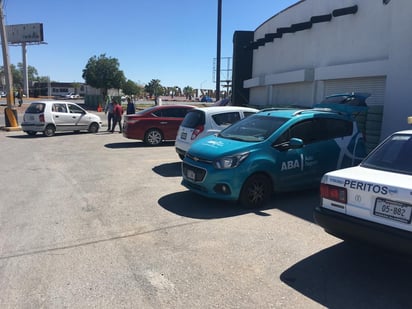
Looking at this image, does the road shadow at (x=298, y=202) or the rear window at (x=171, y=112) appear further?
the rear window at (x=171, y=112)

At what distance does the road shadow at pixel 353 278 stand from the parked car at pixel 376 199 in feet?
0.68

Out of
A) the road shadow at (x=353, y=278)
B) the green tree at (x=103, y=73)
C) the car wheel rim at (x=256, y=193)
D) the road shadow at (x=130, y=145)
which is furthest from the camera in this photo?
the green tree at (x=103, y=73)

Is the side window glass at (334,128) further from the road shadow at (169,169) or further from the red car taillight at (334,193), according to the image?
the road shadow at (169,169)

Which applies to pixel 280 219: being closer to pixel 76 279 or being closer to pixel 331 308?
pixel 331 308

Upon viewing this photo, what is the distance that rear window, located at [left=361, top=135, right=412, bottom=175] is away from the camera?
4.15 meters

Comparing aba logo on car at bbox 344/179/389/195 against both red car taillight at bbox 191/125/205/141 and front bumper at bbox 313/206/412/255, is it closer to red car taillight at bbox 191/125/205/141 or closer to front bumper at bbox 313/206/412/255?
front bumper at bbox 313/206/412/255

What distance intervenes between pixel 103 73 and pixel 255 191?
59.2 meters

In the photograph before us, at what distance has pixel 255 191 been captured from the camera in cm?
644

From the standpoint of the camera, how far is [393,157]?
4.35 metres

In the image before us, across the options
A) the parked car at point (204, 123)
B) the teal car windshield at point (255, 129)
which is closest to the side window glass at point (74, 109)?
the parked car at point (204, 123)

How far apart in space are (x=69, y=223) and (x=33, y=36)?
288 feet

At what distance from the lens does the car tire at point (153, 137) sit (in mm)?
14055

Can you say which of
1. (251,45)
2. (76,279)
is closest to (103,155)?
(76,279)

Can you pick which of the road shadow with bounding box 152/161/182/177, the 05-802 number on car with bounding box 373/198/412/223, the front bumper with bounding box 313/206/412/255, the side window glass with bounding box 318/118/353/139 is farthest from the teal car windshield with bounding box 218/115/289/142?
the 05-802 number on car with bounding box 373/198/412/223
